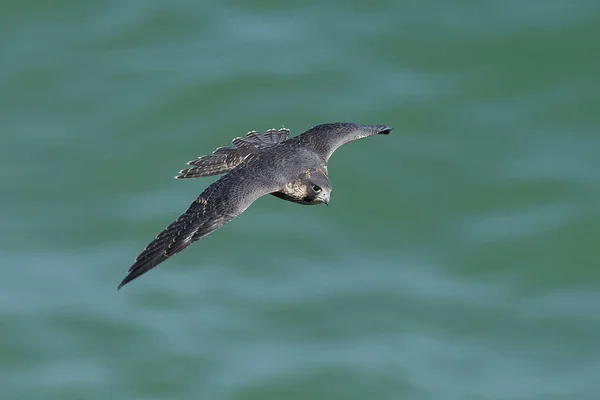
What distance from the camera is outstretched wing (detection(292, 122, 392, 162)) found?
42.3 feet

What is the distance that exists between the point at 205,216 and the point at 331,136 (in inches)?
82.2

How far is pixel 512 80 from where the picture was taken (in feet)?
59.8

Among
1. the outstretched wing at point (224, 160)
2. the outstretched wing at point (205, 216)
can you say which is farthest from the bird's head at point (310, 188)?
the outstretched wing at point (224, 160)

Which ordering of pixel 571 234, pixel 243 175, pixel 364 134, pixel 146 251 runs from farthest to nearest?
1. pixel 571 234
2. pixel 364 134
3. pixel 243 175
4. pixel 146 251

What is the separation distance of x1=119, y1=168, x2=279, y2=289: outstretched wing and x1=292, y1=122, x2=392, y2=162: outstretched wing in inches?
46.5

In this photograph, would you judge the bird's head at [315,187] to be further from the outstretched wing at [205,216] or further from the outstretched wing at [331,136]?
the outstretched wing at [331,136]

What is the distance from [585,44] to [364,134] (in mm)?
6599

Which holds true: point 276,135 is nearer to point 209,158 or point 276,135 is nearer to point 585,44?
point 209,158

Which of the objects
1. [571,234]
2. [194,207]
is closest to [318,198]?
[194,207]

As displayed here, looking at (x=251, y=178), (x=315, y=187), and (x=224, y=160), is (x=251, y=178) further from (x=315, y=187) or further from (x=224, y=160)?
(x=224, y=160)

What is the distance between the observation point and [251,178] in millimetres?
11883

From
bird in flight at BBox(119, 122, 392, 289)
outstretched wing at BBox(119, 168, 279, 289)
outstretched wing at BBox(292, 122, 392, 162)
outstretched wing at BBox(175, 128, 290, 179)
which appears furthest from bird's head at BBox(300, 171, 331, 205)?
outstretched wing at BBox(175, 128, 290, 179)

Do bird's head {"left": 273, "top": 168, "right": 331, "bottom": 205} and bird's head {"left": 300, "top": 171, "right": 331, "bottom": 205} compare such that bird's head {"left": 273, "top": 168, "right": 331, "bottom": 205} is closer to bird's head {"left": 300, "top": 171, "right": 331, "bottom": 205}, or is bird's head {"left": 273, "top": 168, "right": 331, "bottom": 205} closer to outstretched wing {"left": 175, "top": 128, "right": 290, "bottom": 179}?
bird's head {"left": 300, "top": 171, "right": 331, "bottom": 205}

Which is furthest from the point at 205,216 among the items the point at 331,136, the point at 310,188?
the point at 331,136
